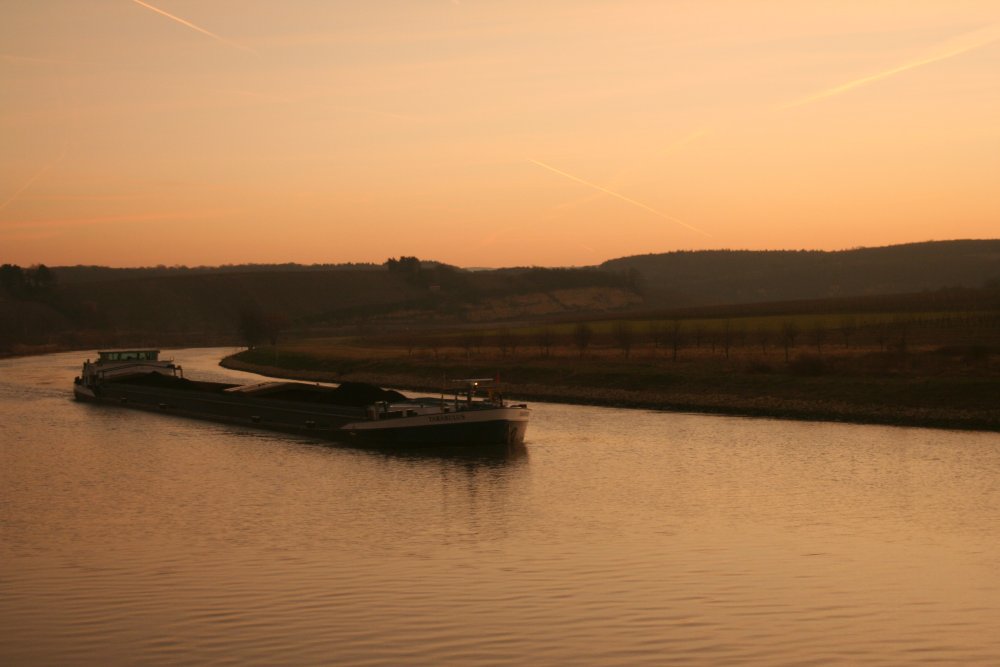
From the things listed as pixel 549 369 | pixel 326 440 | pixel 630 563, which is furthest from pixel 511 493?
pixel 549 369

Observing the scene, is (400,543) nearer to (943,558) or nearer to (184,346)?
(943,558)

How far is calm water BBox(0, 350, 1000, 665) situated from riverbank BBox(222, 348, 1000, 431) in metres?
7.12

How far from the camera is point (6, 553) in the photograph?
23.4m

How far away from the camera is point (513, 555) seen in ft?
75.2

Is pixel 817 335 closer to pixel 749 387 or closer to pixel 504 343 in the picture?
pixel 504 343

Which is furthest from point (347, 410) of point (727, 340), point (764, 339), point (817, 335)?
point (817, 335)

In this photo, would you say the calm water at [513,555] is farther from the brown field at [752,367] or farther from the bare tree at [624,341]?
the bare tree at [624,341]

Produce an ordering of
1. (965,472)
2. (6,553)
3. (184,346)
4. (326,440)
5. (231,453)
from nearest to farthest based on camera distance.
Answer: (6,553), (965,472), (231,453), (326,440), (184,346)

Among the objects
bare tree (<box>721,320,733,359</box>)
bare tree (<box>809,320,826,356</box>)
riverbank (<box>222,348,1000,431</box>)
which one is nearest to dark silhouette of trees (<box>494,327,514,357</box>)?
riverbank (<box>222,348,1000,431</box>)

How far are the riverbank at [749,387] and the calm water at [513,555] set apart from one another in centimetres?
712

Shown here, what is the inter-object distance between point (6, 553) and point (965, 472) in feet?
87.9

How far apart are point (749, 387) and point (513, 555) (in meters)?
39.9

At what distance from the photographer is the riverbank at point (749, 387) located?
1978 inches

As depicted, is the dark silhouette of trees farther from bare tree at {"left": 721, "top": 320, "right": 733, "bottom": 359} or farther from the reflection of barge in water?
the reflection of barge in water
